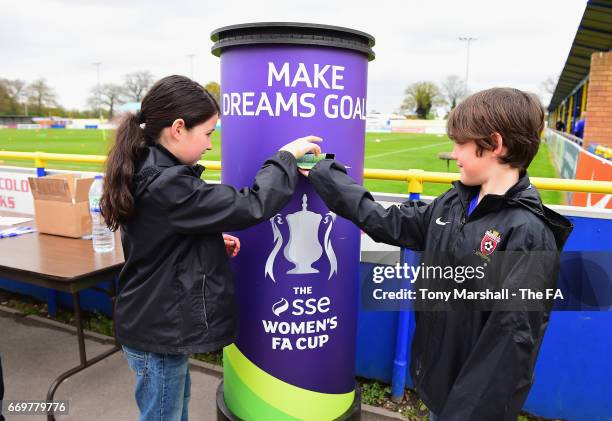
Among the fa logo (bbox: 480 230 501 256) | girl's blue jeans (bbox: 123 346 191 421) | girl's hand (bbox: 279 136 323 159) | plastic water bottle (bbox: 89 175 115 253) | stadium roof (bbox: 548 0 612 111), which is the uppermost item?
stadium roof (bbox: 548 0 612 111)

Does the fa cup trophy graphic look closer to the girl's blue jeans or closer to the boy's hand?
the boy's hand

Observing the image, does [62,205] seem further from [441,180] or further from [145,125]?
[441,180]

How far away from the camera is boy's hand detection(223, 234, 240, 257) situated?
2.07 m

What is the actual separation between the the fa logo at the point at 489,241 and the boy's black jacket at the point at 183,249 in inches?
26.2

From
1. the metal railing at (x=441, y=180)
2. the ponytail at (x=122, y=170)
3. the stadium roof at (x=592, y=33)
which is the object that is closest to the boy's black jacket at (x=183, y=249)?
the ponytail at (x=122, y=170)

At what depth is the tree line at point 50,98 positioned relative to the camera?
66438 millimetres

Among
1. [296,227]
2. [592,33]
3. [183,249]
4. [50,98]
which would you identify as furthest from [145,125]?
[50,98]

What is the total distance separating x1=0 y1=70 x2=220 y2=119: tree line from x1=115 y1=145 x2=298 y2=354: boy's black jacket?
66.6m

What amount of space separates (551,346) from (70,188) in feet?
10.0

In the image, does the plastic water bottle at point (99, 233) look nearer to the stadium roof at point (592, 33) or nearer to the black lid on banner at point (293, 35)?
the black lid on banner at point (293, 35)

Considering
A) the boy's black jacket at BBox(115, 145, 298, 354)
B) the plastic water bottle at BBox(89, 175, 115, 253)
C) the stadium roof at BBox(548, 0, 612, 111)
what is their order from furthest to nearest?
the stadium roof at BBox(548, 0, 612, 111) < the plastic water bottle at BBox(89, 175, 115, 253) < the boy's black jacket at BBox(115, 145, 298, 354)

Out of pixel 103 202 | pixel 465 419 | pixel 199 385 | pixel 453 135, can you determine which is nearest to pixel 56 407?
pixel 199 385

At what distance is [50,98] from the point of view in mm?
72375

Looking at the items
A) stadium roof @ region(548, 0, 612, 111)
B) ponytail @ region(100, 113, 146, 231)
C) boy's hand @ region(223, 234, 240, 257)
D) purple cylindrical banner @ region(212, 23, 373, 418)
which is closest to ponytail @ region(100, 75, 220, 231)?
ponytail @ region(100, 113, 146, 231)
